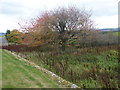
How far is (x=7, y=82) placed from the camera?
3.65 m

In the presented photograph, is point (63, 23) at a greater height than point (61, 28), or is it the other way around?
point (63, 23)

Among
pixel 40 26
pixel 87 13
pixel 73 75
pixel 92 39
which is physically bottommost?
pixel 73 75

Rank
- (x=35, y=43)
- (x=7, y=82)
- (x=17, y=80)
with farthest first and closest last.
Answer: (x=35, y=43) < (x=17, y=80) < (x=7, y=82)

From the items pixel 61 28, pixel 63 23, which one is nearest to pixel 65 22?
pixel 63 23

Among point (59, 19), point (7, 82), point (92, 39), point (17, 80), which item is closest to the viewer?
point (7, 82)

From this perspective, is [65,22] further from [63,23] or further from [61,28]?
[61,28]

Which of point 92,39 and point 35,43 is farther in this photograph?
point 92,39

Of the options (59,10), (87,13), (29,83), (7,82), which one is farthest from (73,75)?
(87,13)

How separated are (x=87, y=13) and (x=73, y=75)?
1014 cm

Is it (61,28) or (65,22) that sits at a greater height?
(65,22)

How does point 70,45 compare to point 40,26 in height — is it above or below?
below

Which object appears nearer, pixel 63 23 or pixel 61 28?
pixel 63 23

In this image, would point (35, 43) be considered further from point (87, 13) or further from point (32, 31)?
point (87, 13)

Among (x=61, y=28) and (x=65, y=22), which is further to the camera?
(x=61, y=28)
